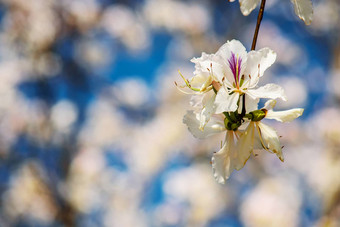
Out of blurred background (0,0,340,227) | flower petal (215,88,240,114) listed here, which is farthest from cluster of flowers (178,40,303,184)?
blurred background (0,0,340,227)

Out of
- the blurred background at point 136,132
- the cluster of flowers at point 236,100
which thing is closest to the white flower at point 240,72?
the cluster of flowers at point 236,100

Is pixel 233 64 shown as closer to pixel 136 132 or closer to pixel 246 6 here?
pixel 246 6

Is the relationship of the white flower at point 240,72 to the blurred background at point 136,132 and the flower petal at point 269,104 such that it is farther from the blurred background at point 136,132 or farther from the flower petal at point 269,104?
the blurred background at point 136,132

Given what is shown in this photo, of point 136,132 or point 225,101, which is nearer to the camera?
point 225,101

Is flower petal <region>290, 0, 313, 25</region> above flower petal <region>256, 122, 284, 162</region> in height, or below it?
above

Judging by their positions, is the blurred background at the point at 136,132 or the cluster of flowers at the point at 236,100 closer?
the cluster of flowers at the point at 236,100

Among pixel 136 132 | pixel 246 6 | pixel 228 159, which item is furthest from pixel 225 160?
pixel 136 132

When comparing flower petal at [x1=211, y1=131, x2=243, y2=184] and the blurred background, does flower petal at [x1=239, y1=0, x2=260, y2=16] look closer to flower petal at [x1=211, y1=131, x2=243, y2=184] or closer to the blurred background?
flower petal at [x1=211, y1=131, x2=243, y2=184]

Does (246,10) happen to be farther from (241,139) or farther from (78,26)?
(78,26)
